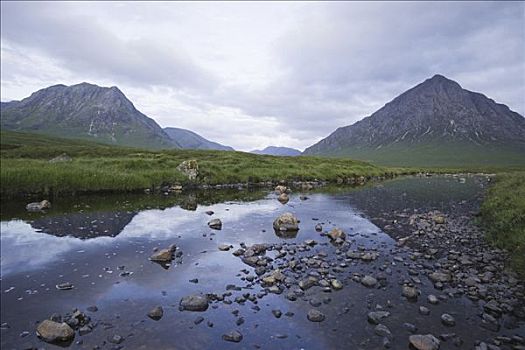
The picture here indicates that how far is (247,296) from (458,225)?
19.1 m

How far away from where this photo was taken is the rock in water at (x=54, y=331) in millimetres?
8781

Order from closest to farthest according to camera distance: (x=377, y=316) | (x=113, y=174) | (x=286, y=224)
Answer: (x=377, y=316)
(x=286, y=224)
(x=113, y=174)

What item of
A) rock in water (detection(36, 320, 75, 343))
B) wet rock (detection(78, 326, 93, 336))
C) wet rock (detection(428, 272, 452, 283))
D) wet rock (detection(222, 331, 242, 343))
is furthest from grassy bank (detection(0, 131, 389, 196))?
wet rock (detection(428, 272, 452, 283))

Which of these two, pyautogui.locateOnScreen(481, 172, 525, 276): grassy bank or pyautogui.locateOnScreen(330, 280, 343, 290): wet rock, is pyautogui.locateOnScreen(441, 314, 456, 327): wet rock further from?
pyautogui.locateOnScreen(481, 172, 525, 276): grassy bank

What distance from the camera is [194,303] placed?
1096 cm

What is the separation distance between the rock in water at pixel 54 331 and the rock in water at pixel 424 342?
942 cm

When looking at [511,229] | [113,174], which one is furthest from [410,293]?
[113,174]

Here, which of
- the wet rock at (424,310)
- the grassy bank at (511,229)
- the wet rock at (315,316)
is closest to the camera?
the wet rock at (315,316)

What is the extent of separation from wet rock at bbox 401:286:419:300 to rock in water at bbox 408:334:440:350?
275cm

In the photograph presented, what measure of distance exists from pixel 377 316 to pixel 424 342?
1721mm

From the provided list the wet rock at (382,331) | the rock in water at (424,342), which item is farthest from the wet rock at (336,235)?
the rock in water at (424,342)

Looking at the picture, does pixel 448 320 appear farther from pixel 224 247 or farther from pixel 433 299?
pixel 224 247

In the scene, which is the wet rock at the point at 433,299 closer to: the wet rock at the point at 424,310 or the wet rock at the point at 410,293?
the wet rock at the point at 410,293

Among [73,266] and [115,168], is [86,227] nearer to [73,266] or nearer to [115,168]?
[73,266]
